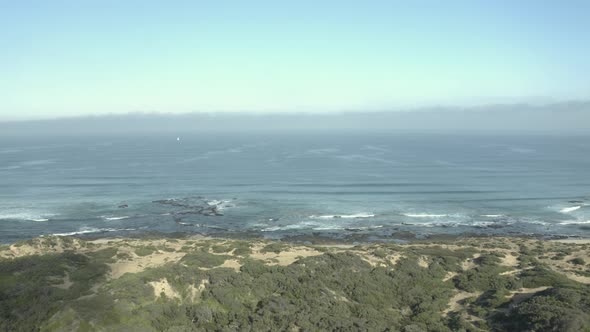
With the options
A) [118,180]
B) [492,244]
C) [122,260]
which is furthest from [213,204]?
[492,244]

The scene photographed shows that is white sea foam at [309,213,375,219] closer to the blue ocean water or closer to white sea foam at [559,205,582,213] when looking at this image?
the blue ocean water

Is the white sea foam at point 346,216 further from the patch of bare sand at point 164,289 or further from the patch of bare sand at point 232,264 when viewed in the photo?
the patch of bare sand at point 164,289

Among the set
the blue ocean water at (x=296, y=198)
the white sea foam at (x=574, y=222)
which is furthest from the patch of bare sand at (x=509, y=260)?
the white sea foam at (x=574, y=222)

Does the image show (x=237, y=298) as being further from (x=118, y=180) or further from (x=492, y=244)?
(x=118, y=180)

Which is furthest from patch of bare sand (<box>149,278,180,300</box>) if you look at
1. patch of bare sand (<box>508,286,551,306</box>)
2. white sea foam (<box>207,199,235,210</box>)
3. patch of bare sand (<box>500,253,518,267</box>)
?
white sea foam (<box>207,199,235,210</box>)

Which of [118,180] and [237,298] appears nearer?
[237,298]

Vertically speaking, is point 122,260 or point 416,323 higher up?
point 122,260
